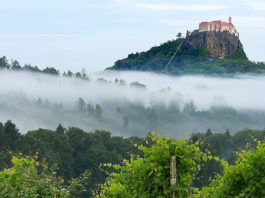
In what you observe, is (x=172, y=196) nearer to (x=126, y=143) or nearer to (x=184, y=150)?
(x=184, y=150)

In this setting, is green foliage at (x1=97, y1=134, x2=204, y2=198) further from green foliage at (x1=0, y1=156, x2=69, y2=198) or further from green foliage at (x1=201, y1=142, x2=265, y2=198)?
green foliage at (x1=0, y1=156, x2=69, y2=198)

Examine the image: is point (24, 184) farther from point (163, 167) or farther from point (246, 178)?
point (246, 178)

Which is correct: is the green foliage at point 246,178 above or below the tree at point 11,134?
above

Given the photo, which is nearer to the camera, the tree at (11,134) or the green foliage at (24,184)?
the green foliage at (24,184)

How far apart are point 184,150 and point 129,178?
6.42 feet

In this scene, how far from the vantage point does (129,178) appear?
13898 mm

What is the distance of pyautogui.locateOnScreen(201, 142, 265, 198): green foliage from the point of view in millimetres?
12562

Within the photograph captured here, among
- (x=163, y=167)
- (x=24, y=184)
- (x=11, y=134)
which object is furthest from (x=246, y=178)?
(x=11, y=134)

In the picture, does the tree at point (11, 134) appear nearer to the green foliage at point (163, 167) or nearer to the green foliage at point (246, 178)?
the green foliage at point (163, 167)

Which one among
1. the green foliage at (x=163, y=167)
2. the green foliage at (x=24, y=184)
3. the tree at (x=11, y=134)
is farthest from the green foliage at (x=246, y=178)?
the tree at (x=11, y=134)

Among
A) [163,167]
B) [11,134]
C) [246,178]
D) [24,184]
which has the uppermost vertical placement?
[163,167]

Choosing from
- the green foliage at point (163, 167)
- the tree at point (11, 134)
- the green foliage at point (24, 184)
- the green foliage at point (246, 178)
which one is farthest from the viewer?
the tree at point (11, 134)

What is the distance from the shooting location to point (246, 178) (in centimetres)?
1270

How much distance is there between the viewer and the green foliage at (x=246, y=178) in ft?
41.2
